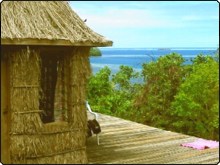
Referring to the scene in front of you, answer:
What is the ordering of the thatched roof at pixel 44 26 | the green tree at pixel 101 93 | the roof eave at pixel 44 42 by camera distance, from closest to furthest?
the roof eave at pixel 44 42, the thatched roof at pixel 44 26, the green tree at pixel 101 93

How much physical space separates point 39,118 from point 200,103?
4477mm

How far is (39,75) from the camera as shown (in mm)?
7102

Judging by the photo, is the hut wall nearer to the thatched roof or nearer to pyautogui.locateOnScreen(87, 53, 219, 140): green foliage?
the thatched roof

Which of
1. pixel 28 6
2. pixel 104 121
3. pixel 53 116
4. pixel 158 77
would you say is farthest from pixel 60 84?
pixel 158 77

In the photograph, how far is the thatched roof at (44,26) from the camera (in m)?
6.52

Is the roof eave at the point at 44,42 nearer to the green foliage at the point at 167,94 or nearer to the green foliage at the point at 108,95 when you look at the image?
the green foliage at the point at 167,94

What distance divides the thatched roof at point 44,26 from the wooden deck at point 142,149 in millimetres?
1681

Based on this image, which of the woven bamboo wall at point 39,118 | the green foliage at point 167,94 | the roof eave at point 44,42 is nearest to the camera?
the roof eave at point 44,42

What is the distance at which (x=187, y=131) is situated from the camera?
462 inches

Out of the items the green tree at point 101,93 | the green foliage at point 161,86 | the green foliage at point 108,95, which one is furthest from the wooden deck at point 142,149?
the green tree at point 101,93

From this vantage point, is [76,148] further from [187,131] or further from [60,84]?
[187,131]

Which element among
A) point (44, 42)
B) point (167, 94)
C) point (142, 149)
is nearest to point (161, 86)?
point (167, 94)

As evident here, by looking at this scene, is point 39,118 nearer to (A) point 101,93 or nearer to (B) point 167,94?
(B) point 167,94

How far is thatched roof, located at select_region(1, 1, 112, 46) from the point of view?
6523 millimetres
